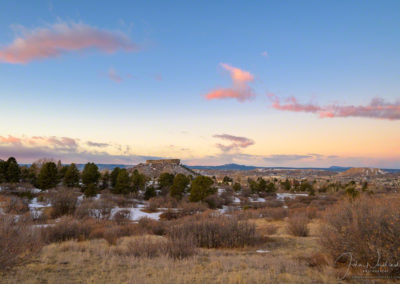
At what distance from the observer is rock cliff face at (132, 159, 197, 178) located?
123750 millimetres

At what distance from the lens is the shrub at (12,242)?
242 inches

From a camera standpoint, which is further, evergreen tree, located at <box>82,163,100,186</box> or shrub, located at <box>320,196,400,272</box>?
evergreen tree, located at <box>82,163,100,186</box>

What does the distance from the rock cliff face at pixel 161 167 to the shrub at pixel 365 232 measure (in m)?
113

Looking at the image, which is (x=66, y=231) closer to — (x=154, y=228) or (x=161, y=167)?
(x=154, y=228)

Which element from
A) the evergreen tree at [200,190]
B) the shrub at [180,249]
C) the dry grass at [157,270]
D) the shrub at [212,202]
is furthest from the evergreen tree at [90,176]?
the shrub at [180,249]

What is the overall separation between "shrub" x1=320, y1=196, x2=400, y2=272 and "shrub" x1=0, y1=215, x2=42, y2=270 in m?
8.17

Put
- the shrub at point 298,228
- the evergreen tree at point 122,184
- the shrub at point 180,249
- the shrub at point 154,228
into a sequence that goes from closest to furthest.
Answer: the shrub at point 180,249, the shrub at point 298,228, the shrub at point 154,228, the evergreen tree at point 122,184

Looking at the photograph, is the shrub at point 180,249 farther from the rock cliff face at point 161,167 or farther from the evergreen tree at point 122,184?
the rock cliff face at point 161,167

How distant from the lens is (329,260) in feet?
26.4

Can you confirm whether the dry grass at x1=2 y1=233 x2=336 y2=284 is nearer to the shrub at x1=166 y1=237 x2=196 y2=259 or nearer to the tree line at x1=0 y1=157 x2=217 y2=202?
the shrub at x1=166 y1=237 x2=196 y2=259

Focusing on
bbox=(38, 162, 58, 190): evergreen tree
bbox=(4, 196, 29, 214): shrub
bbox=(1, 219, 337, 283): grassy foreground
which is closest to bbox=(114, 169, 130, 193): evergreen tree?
bbox=(38, 162, 58, 190): evergreen tree

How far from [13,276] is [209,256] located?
573cm

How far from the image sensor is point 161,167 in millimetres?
133375

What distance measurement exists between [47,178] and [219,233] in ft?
142
